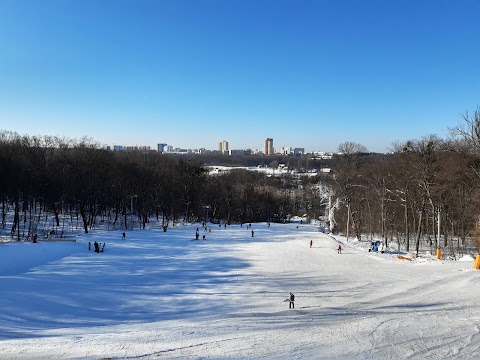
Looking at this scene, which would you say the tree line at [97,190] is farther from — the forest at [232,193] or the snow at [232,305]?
the snow at [232,305]

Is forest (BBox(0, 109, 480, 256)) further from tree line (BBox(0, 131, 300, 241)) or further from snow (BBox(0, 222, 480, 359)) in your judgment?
snow (BBox(0, 222, 480, 359))

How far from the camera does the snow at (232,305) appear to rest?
34.2ft

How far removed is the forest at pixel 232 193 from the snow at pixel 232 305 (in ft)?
44.0

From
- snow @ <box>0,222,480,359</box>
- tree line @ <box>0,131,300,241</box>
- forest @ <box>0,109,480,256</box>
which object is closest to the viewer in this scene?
snow @ <box>0,222,480,359</box>

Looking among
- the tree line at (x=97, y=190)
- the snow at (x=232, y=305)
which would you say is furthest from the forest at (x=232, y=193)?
the snow at (x=232, y=305)

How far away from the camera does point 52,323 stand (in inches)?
578

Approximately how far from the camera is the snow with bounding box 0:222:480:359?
34.2 ft

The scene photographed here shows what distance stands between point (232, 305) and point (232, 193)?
2531 inches

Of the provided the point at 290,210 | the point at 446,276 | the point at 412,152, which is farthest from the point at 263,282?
the point at 290,210

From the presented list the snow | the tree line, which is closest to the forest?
the tree line

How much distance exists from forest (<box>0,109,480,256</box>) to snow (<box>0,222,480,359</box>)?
1341cm

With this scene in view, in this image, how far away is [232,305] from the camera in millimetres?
16891

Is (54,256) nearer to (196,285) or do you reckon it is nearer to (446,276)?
(196,285)

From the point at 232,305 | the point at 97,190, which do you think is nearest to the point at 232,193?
the point at 97,190
